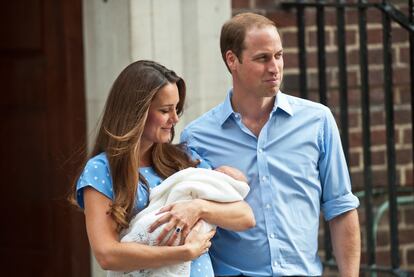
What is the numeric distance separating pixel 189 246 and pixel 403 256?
9.81ft

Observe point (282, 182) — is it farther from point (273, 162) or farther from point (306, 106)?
point (306, 106)

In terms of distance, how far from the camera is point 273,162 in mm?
4242

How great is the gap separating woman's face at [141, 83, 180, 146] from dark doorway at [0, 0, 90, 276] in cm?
179

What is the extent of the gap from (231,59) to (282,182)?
488 mm

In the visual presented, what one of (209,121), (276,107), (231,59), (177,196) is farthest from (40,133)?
(177,196)

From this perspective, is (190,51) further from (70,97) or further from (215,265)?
(215,265)

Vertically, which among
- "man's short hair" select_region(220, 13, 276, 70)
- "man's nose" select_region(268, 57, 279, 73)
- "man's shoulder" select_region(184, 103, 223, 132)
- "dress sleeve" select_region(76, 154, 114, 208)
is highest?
"man's short hair" select_region(220, 13, 276, 70)

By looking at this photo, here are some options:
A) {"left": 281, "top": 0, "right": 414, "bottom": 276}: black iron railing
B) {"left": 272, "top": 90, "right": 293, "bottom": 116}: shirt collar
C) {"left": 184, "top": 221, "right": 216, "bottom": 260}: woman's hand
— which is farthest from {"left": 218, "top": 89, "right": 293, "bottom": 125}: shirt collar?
{"left": 281, "top": 0, "right": 414, "bottom": 276}: black iron railing

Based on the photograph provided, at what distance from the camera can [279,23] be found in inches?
239

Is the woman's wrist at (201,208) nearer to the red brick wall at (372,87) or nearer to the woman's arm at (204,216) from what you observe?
the woman's arm at (204,216)

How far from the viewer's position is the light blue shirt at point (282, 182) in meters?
4.22

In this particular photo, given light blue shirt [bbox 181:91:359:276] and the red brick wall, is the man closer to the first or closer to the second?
light blue shirt [bbox 181:91:359:276]

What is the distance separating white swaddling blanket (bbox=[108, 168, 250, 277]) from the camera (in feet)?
12.5

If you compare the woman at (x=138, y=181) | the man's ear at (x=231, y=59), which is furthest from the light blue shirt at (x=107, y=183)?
the man's ear at (x=231, y=59)
